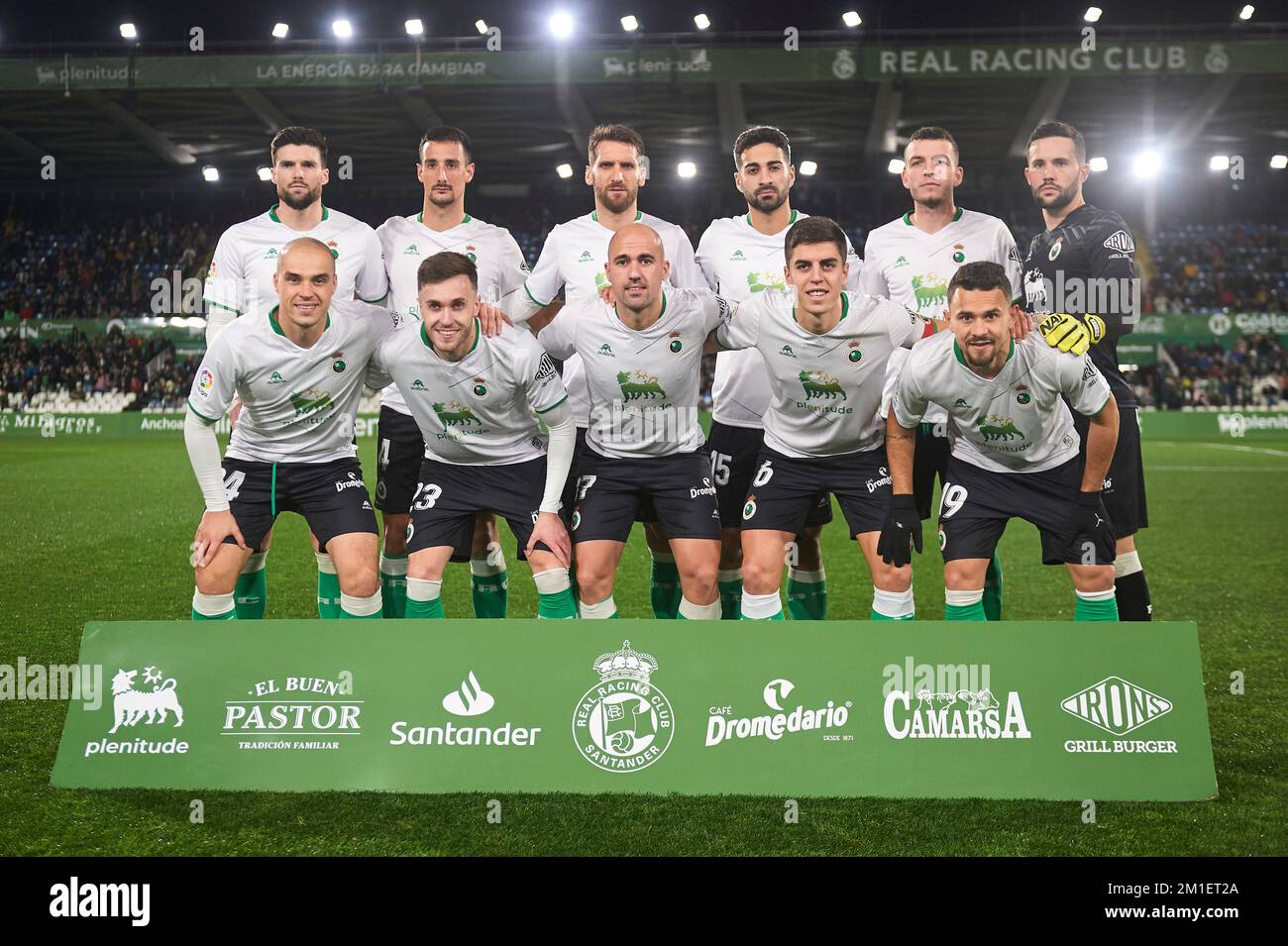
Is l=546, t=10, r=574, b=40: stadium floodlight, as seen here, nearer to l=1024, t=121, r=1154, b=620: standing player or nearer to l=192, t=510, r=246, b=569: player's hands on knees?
l=1024, t=121, r=1154, b=620: standing player

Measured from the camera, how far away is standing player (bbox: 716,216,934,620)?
468cm

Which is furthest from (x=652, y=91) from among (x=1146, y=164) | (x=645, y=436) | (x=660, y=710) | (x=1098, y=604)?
(x=660, y=710)

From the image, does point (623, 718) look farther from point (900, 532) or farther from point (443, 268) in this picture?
point (443, 268)

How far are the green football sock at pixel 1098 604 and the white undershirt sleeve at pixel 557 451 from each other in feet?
7.24

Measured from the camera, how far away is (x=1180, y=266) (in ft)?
92.5

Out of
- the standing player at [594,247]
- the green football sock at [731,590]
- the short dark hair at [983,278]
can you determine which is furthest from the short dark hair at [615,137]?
the green football sock at [731,590]

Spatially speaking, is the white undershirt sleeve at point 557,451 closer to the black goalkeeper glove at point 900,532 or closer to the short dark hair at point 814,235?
the short dark hair at point 814,235

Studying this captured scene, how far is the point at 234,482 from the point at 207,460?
0.98ft

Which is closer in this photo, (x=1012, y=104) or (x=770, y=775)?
(x=770, y=775)

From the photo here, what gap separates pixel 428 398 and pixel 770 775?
2196 mm

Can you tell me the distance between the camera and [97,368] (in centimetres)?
2488

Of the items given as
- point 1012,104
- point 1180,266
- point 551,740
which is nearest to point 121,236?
point 1012,104

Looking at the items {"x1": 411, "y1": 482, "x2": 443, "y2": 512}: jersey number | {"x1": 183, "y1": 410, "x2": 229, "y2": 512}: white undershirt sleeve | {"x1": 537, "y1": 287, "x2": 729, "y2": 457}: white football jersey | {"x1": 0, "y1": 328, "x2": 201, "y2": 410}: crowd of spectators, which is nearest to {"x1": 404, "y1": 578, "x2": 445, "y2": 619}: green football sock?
{"x1": 411, "y1": 482, "x2": 443, "y2": 512}: jersey number

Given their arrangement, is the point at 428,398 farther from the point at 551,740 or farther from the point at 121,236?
the point at 121,236
